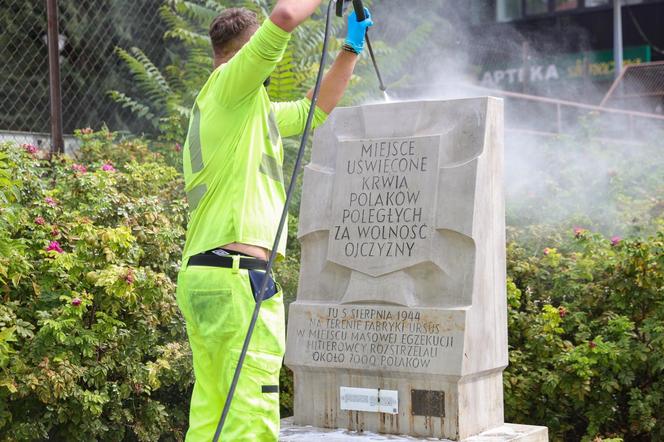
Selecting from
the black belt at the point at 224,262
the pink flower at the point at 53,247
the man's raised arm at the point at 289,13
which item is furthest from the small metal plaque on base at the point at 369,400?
the man's raised arm at the point at 289,13

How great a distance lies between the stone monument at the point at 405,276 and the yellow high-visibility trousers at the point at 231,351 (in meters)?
1.50

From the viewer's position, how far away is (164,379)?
5.80 m

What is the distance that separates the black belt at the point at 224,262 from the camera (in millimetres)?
3682

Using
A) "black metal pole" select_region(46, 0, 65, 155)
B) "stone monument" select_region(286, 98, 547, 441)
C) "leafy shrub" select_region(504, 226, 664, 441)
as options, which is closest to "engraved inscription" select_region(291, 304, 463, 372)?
"stone monument" select_region(286, 98, 547, 441)

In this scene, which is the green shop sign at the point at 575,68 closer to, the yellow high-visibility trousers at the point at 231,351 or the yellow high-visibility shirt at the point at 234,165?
the yellow high-visibility shirt at the point at 234,165

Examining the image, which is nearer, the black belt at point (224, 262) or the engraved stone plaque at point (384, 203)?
the black belt at point (224, 262)

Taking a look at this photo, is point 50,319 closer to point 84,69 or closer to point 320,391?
point 320,391

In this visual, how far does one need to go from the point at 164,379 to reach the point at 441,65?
11203 millimetres

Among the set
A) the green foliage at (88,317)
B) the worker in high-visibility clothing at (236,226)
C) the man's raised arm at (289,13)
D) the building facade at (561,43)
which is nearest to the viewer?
the man's raised arm at (289,13)

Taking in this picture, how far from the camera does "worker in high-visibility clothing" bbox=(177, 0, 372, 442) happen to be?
3.59 m

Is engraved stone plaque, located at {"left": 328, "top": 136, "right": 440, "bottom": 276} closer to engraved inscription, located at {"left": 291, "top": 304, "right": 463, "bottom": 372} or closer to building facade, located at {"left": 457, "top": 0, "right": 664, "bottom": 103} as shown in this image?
engraved inscription, located at {"left": 291, "top": 304, "right": 463, "bottom": 372}

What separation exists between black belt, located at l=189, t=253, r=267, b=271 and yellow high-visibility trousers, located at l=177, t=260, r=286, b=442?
2 cm

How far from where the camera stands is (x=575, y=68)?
2197 centimetres

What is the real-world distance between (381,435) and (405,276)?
833 mm
